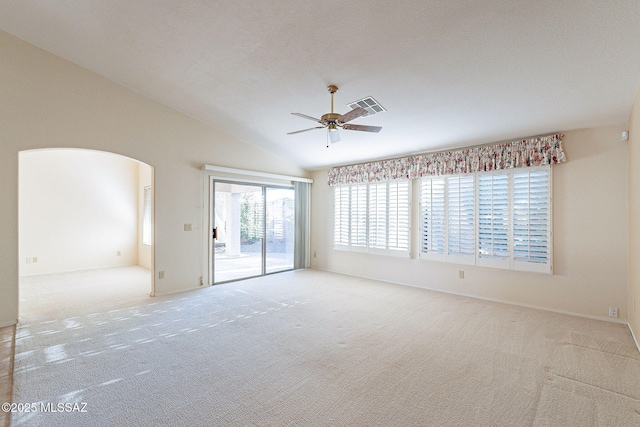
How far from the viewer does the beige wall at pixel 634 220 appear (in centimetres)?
304

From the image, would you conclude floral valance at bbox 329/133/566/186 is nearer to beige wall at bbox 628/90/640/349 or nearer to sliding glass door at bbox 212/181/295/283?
beige wall at bbox 628/90/640/349

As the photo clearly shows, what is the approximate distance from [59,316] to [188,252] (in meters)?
1.89

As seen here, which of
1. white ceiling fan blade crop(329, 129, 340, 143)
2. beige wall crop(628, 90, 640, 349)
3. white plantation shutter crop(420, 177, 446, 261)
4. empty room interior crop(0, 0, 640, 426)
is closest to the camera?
empty room interior crop(0, 0, 640, 426)

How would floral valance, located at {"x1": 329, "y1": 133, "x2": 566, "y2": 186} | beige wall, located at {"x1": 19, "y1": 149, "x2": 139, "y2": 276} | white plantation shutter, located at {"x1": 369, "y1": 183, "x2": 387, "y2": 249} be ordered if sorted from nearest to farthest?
floral valance, located at {"x1": 329, "y1": 133, "x2": 566, "y2": 186} < white plantation shutter, located at {"x1": 369, "y1": 183, "x2": 387, "y2": 249} < beige wall, located at {"x1": 19, "y1": 149, "x2": 139, "y2": 276}

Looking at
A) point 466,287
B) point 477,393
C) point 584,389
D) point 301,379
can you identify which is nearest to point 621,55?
point 584,389

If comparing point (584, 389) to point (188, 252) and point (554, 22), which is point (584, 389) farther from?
point (188, 252)

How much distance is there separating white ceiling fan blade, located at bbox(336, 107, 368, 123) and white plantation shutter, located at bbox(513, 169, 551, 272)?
2.86 m

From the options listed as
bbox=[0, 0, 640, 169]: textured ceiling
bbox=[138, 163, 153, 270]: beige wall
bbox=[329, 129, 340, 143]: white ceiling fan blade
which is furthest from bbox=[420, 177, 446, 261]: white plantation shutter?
bbox=[138, 163, 153, 270]: beige wall

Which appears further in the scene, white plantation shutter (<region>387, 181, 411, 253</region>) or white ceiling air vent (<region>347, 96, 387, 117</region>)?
white plantation shutter (<region>387, 181, 411, 253</region>)

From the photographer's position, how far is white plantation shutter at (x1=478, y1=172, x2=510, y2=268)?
456 cm

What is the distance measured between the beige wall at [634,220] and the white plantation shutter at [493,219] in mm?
1308

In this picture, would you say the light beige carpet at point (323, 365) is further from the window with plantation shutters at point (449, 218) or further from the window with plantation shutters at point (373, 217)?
the window with plantation shutters at point (373, 217)

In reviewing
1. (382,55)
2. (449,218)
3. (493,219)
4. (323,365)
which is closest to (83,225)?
(323,365)

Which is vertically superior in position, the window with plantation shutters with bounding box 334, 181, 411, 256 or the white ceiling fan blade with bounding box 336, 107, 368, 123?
the white ceiling fan blade with bounding box 336, 107, 368, 123
